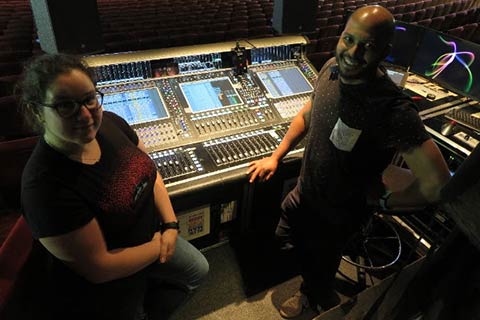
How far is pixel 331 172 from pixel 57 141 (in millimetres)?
1072

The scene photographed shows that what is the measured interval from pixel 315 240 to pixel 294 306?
56cm

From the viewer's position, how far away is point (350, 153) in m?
1.37

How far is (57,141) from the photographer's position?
1.06 meters

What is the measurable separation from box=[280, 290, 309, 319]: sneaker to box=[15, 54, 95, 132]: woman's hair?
1635 mm

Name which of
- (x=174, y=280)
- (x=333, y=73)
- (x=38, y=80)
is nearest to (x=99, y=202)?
(x=38, y=80)

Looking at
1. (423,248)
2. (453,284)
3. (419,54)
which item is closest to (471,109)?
(419,54)

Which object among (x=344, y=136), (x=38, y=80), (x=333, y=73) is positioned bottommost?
(x=344, y=136)

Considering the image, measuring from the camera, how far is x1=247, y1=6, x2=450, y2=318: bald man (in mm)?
1202

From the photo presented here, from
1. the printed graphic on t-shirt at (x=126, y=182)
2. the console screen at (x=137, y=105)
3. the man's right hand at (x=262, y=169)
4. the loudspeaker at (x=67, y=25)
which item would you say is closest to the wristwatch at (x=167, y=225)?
the printed graphic on t-shirt at (x=126, y=182)

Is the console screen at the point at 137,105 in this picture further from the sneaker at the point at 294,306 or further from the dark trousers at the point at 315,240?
the sneaker at the point at 294,306

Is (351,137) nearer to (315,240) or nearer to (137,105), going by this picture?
(315,240)

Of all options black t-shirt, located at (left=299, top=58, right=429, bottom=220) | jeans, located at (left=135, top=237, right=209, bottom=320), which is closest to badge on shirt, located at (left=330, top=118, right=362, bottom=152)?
black t-shirt, located at (left=299, top=58, right=429, bottom=220)

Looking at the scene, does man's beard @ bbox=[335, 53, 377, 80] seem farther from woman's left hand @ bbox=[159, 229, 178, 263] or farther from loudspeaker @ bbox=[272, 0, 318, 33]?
loudspeaker @ bbox=[272, 0, 318, 33]

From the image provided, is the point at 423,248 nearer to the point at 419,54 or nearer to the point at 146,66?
the point at 419,54
